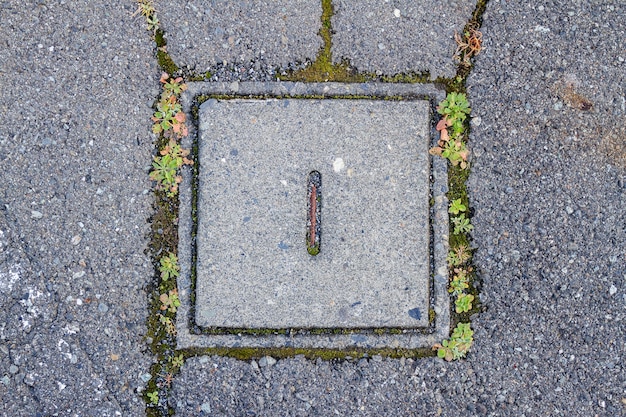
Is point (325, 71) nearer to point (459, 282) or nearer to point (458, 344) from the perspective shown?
point (459, 282)

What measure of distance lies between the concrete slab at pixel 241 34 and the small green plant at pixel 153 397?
1.38m

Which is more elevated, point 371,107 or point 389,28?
point 389,28

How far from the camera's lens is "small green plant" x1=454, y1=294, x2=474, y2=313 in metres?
2.39

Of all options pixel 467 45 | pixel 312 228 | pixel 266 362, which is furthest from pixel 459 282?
pixel 467 45

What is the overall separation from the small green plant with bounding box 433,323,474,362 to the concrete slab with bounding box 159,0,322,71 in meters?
1.32

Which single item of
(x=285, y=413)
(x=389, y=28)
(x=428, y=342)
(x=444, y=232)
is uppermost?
(x=389, y=28)

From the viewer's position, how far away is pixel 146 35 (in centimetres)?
248

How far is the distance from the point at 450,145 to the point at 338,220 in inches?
22.8

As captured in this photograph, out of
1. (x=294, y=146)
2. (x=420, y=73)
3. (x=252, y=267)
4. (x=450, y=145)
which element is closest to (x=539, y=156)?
(x=450, y=145)

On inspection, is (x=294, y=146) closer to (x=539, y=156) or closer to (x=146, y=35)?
(x=146, y=35)

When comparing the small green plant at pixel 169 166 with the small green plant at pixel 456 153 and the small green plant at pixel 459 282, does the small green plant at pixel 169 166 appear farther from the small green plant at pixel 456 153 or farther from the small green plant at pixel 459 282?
the small green plant at pixel 459 282

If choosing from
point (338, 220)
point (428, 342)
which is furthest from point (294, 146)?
point (428, 342)

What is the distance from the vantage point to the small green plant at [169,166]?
2.42 m

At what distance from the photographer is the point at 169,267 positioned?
239 centimetres
